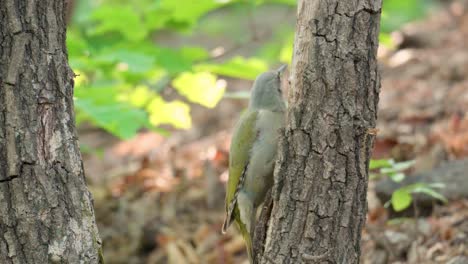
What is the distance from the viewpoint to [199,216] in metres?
6.80

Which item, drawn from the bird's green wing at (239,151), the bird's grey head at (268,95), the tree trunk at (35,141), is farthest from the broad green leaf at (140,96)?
the tree trunk at (35,141)

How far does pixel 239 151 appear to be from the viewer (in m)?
4.11

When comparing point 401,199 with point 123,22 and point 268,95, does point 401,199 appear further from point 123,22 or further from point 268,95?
point 123,22

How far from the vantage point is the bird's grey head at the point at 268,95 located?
4262 millimetres

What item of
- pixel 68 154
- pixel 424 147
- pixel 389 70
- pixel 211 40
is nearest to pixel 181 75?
pixel 424 147

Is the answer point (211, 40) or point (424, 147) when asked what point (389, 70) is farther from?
point (211, 40)

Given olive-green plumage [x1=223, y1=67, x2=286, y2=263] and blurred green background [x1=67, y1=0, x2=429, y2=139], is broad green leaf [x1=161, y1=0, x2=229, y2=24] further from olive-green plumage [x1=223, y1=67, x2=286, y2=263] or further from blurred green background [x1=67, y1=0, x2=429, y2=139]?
olive-green plumage [x1=223, y1=67, x2=286, y2=263]

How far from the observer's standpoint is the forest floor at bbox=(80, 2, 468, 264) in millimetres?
4922

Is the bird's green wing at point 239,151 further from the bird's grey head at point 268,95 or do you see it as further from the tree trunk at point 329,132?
the tree trunk at point 329,132

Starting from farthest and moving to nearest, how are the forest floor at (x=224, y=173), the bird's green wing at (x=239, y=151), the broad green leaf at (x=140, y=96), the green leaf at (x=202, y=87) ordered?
1. the broad green leaf at (x=140, y=96)
2. the green leaf at (x=202, y=87)
3. the forest floor at (x=224, y=173)
4. the bird's green wing at (x=239, y=151)

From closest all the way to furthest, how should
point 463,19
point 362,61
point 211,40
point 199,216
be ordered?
point 362,61, point 199,216, point 463,19, point 211,40

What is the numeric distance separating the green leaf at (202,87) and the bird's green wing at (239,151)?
1038 millimetres

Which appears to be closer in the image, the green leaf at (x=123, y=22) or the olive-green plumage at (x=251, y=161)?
the olive-green plumage at (x=251, y=161)

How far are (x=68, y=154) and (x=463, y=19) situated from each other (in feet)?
26.6
